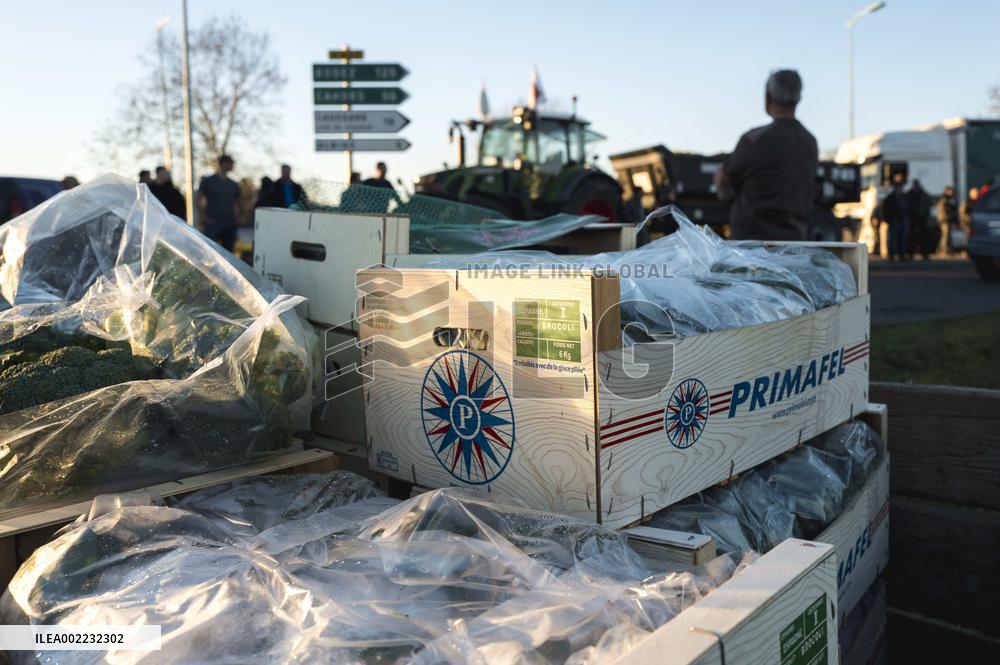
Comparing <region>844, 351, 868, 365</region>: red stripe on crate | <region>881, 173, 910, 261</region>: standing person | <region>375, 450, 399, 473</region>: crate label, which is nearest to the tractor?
<region>881, 173, 910, 261</region>: standing person

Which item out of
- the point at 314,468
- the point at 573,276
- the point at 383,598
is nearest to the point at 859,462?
the point at 573,276

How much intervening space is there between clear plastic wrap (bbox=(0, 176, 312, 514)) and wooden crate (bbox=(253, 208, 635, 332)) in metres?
0.21

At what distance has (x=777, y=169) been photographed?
3410 mm

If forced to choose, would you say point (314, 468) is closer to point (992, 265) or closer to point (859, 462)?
point (859, 462)

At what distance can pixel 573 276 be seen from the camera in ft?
5.27

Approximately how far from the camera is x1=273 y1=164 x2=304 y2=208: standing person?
27.9 feet

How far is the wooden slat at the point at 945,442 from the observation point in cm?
251

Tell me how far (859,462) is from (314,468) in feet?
5.00

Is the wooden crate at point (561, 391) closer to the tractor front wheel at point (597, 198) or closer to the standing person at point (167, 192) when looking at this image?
the standing person at point (167, 192)

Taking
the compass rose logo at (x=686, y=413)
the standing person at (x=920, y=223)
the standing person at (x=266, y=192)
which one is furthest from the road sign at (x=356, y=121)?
the standing person at (x=920, y=223)

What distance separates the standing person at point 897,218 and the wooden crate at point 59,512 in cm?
1711

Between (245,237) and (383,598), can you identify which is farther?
(245,237)

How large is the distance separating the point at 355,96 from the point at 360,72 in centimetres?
23

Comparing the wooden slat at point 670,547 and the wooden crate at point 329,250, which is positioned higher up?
the wooden crate at point 329,250
